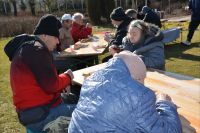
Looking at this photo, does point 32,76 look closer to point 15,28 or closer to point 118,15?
point 118,15

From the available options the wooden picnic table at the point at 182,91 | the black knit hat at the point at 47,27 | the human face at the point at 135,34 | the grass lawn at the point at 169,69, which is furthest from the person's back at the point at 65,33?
the black knit hat at the point at 47,27

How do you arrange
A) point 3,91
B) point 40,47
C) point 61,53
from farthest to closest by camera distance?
point 3,91, point 61,53, point 40,47

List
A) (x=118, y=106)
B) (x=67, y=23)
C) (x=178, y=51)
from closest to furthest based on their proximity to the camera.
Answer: (x=118, y=106) < (x=67, y=23) < (x=178, y=51)

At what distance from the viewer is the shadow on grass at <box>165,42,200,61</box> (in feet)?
26.8

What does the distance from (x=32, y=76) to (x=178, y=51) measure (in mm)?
6732

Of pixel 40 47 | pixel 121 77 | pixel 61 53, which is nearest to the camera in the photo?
pixel 121 77

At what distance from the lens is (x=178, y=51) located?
355 inches

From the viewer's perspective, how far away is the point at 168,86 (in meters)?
3.18

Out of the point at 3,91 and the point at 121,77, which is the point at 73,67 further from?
the point at 121,77

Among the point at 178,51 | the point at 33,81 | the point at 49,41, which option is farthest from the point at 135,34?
the point at 178,51

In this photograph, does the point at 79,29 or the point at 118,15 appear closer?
the point at 118,15

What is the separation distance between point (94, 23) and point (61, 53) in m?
16.1

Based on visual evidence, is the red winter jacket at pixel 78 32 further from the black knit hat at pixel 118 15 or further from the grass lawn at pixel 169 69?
the grass lawn at pixel 169 69

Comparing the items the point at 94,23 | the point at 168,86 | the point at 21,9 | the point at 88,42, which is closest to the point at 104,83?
the point at 168,86
